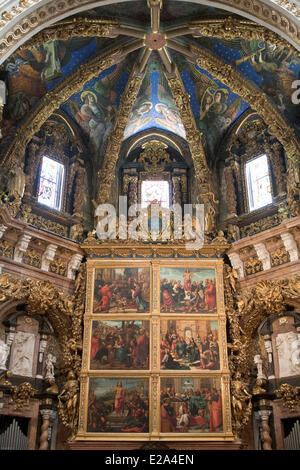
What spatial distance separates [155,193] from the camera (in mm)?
18469

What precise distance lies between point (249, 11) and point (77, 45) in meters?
5.70

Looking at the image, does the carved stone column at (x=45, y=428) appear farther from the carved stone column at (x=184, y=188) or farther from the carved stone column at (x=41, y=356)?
the carved stone column at (x=184, y=188)

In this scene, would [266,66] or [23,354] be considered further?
[266,66]

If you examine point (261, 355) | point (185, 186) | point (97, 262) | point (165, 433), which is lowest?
point (165, 433)

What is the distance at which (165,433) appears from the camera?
44.7ft

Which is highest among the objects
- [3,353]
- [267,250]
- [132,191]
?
[132,191]

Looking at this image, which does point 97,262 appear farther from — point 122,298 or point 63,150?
point 63,150

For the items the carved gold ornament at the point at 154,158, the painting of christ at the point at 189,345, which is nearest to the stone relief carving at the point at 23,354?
the painting of christ at the point at 189,345

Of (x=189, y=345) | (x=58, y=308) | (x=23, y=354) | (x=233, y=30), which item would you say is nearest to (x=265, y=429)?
(x=189, y=345)

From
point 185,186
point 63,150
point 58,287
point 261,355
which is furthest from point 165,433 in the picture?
point 63,150

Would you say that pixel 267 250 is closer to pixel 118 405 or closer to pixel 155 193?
pixel 155 193

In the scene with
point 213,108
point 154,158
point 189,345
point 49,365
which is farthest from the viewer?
point 154,158

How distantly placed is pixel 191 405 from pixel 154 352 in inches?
69.4

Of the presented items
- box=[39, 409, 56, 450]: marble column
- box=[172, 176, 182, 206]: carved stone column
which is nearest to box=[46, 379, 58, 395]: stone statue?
box=[39, 409, 56, 450]: marble column
